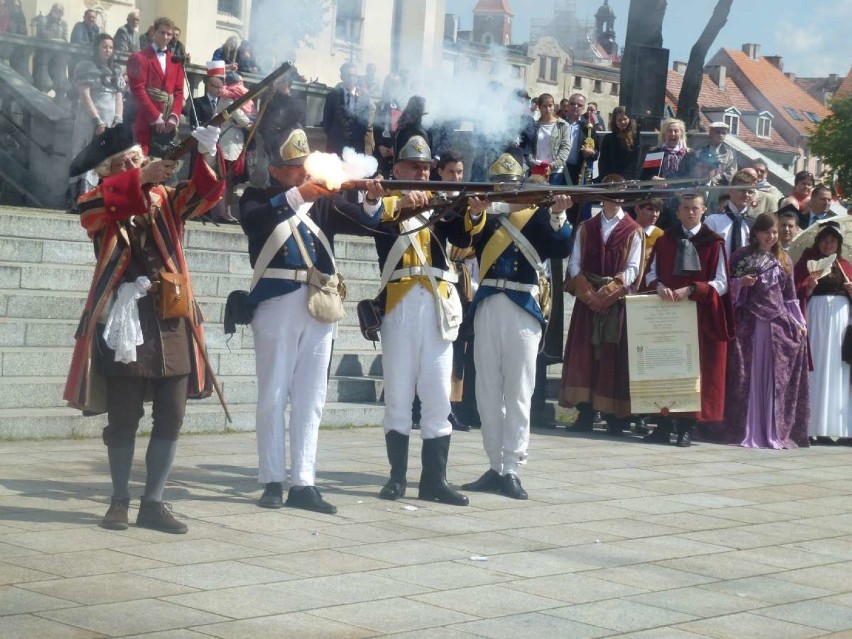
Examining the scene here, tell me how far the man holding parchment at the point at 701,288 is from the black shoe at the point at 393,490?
410 cm

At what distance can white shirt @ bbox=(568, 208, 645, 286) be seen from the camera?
12.2m

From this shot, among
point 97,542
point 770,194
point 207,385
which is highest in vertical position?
point 770,194

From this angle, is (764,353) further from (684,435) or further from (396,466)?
(396,466)

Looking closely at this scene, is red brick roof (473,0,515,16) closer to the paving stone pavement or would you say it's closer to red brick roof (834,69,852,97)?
the paving stone pavement

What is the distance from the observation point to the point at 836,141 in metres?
61.0

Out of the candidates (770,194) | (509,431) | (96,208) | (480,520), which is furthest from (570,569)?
(770,194)

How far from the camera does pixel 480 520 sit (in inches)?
316

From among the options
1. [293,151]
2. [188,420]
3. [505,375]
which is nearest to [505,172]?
[505,375]

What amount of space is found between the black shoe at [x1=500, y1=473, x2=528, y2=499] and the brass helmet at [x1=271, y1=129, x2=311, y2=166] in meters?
2.31

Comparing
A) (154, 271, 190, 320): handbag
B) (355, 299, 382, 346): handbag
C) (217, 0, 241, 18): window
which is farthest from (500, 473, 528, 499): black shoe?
(217, 0, 241, 18): window

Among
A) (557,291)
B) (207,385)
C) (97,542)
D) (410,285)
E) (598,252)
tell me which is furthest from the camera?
(557,291)

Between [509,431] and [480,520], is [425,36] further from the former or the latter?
[480,520]

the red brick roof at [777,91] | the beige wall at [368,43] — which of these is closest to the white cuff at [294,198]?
the beige wall at [368,43]

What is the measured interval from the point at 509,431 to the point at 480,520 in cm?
97
